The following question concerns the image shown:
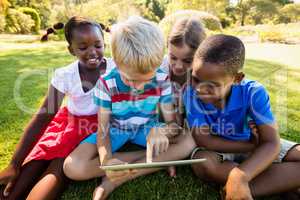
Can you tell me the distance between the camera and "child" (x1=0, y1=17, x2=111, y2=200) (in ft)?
6.56

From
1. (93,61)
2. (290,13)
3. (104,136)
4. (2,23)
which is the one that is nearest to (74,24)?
(93,61)

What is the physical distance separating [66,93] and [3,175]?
675 mm

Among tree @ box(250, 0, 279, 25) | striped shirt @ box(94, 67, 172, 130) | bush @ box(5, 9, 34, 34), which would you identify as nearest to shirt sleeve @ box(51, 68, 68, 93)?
striped shirt @ box(94, 67, 172, 130)

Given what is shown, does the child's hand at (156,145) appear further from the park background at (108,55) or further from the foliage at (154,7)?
the foliage at (154,7)

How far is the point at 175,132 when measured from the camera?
204cm

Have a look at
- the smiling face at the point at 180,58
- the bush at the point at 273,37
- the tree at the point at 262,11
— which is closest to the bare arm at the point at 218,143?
the smiling face at the point at 180,58

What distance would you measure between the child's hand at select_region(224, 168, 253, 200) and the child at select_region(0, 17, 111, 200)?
95 centimetres

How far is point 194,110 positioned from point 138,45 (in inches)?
21.8

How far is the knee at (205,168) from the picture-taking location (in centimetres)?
184

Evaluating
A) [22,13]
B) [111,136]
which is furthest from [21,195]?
[22,13]

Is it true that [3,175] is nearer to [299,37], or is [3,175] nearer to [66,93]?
[66,93]

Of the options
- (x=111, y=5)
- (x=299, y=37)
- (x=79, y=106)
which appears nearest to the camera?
(x=79, y=106)

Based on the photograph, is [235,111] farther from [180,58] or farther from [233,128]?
[180,58]

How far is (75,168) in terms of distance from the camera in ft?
6.24
